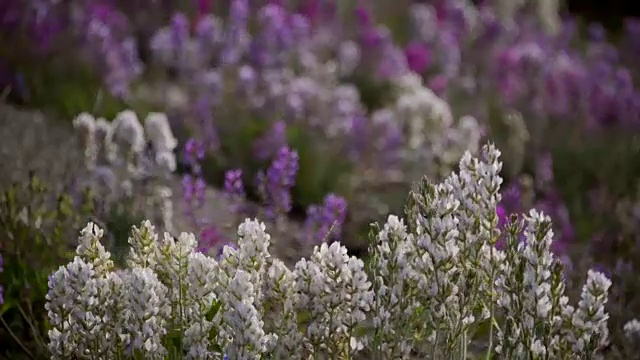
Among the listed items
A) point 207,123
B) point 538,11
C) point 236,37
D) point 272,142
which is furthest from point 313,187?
point 538,11

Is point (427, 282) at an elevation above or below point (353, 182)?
below

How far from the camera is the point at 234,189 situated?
362 centimetres

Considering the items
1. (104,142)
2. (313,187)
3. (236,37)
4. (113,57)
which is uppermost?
(236,37)

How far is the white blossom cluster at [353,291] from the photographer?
2.44 metres

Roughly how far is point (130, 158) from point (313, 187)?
1378 mm

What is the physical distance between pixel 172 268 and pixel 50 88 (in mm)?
3802

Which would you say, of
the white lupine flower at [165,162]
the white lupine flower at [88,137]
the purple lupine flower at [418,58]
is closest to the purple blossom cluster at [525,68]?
the purple lupine flower at [418,58]

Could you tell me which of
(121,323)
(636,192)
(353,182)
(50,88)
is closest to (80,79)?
(50,88)

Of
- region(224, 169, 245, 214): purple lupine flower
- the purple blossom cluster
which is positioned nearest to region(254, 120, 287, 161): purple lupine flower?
region(224, 169, 245, 214): purple lupine flower

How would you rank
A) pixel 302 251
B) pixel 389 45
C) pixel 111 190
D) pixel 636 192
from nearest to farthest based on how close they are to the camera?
pixel 111 190 → pixel 302 251 → pixel 636 192 → pixel 389 45

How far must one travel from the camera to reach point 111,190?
391 centimetres

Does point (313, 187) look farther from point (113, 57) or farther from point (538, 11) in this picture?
point (538, 11)

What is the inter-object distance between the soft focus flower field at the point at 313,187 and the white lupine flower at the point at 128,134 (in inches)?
0.5

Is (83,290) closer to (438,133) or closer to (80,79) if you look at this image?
(438,133)
